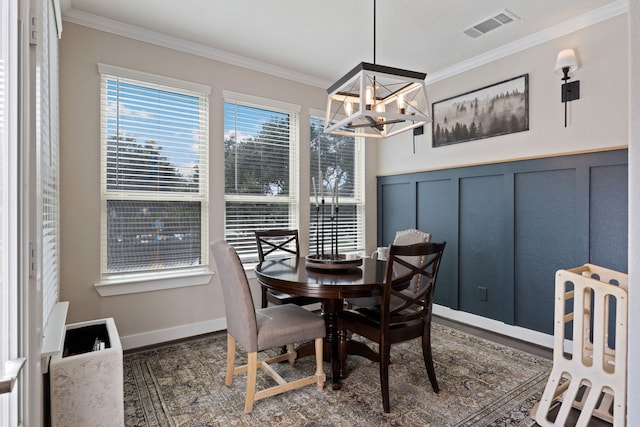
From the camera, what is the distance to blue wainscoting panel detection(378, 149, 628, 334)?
2.78 metres

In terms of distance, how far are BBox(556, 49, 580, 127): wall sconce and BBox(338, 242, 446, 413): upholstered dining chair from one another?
188 centimetres

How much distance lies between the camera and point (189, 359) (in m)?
2.85

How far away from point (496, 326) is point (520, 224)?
1.04 meters

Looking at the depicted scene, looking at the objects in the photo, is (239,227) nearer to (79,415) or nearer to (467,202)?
(79,415)

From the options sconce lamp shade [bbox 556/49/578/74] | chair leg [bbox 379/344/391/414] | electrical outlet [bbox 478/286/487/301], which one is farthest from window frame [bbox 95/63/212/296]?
sconce lamp shade [bbox 556/49/578/74]

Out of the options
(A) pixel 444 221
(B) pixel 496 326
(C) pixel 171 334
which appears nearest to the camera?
(C) pixel 171 334

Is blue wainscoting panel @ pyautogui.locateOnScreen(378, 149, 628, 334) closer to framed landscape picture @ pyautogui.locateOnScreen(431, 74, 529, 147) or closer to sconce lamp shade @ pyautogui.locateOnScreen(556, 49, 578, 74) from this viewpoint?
framed landscape picture @ pyautogui.locateOnScreen(431, 74, 529, 147)

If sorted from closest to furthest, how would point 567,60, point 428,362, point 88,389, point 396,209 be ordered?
point 88,389
point 428,362
point 567,60
point 396,209

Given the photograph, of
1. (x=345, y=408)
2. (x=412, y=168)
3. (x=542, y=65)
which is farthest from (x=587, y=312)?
(x=412, y=168)

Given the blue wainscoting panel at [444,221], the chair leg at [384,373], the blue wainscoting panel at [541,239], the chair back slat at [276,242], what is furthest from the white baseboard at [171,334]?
the blue wainscoting panel at [541,239]

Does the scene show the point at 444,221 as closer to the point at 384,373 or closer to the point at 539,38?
the point at 539,38

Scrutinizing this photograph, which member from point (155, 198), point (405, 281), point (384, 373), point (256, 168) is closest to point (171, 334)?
point (155, 198)

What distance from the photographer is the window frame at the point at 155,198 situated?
2.97 meters

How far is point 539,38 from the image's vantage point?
3123 millimetres
